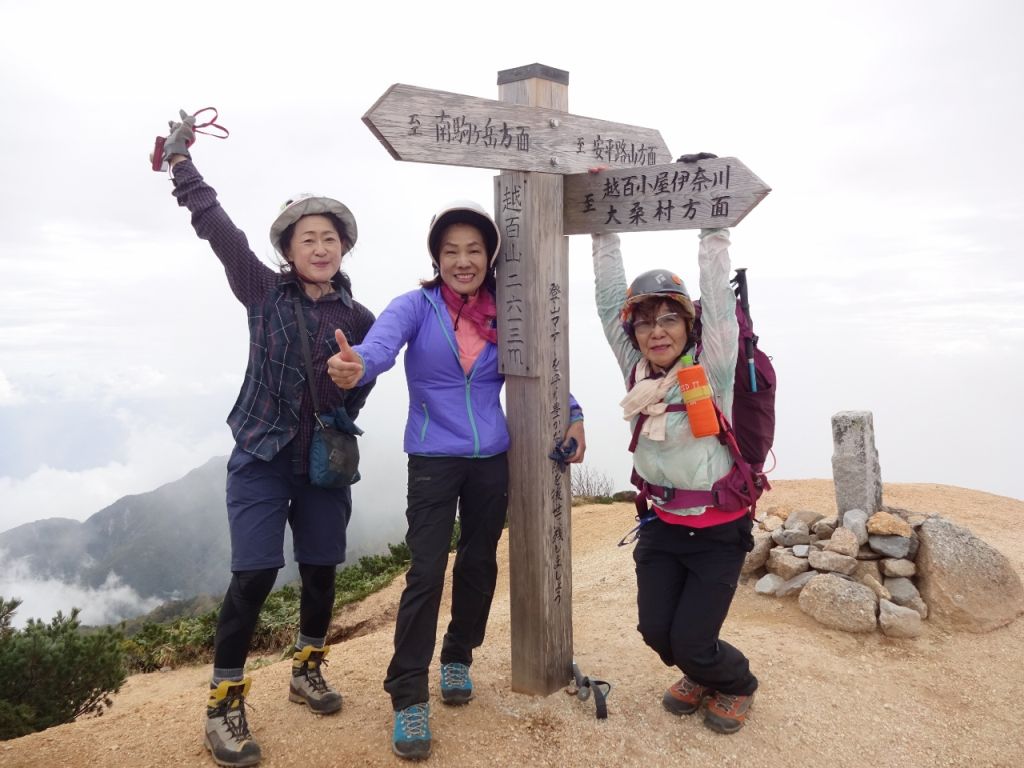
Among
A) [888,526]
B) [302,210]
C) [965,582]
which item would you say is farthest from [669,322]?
[965,582]

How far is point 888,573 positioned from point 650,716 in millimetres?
3038

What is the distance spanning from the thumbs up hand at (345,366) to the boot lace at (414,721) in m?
1.61

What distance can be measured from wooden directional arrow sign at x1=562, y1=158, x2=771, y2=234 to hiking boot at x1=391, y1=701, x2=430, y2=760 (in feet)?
8.40

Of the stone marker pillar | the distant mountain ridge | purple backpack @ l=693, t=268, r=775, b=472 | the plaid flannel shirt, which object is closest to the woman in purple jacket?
the plaid flannel shirt

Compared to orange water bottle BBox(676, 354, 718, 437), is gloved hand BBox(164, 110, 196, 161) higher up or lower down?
higher up

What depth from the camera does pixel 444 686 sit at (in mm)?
3926

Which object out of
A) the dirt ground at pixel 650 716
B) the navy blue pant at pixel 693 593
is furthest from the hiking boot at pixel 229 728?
the navy blue pant at pixel 693 593

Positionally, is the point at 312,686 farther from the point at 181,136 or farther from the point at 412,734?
the point at 181,136

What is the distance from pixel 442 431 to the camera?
3.47m

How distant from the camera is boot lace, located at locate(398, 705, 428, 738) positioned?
340 centimetres

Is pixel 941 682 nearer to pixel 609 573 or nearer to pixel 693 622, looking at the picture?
pixel 693 622

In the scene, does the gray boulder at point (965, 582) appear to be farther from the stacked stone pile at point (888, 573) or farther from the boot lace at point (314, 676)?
the boot lace at point (314, 676)

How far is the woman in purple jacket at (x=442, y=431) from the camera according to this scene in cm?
346

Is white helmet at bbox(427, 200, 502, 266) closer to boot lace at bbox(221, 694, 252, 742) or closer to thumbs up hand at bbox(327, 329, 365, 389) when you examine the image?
thumbs up hand at bbox(327, 329, 365, 389)
